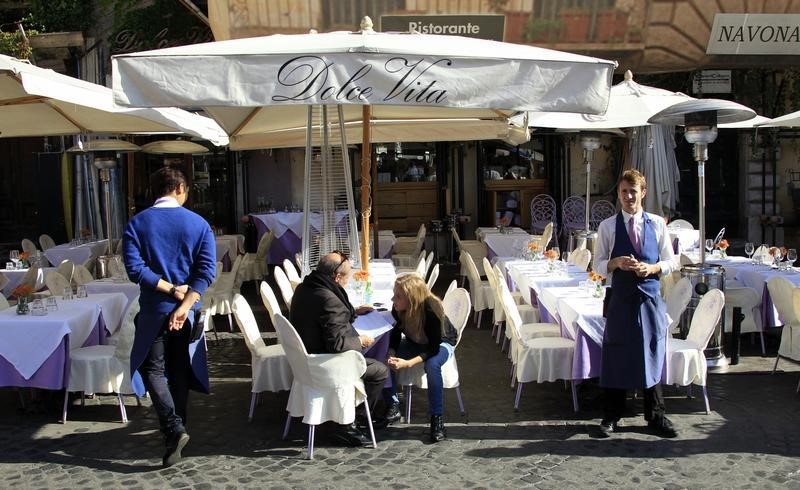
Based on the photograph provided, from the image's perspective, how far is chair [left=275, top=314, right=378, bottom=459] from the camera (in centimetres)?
476

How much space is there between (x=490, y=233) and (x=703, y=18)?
5.25m

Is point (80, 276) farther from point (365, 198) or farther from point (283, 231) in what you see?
point (283, 231)

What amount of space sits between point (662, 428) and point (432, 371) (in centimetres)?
158

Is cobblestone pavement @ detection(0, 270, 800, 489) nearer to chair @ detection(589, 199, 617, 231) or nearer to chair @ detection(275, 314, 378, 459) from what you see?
chair @ detection(275, 314, 378, 459)

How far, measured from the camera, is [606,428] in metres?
5.17

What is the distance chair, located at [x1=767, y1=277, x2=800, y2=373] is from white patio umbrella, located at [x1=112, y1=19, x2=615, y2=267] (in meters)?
2.71

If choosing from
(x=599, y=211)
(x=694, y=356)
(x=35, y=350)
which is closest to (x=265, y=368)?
(x=35, y=350)

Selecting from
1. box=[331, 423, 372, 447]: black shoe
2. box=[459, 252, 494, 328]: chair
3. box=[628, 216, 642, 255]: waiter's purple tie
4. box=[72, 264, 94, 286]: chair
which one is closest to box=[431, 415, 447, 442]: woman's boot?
box=[331, 423, 372, 447]: black shoe

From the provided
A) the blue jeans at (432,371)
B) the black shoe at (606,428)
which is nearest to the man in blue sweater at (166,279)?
the blue jeans at (432,371)

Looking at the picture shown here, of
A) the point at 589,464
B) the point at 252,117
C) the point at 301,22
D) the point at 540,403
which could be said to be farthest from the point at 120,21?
the point at 589,464

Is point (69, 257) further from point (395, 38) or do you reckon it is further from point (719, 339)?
point (719, 339)

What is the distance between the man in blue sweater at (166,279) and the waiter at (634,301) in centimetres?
261

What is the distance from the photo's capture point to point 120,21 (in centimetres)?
1343

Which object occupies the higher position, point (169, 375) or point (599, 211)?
point (599, 211)
